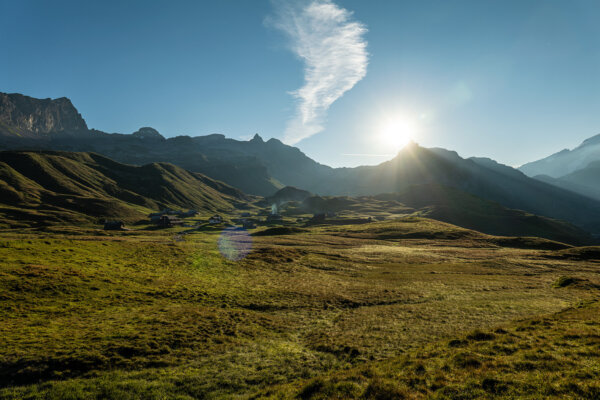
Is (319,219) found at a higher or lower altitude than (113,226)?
higher

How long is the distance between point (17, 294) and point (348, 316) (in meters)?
35.9

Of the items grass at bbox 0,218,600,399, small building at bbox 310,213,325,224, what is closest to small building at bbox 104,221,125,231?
grass at bbox 0,218,600,399

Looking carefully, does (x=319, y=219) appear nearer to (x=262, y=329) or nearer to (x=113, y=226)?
(x=113, y=226)

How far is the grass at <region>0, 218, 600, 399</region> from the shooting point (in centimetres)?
1453

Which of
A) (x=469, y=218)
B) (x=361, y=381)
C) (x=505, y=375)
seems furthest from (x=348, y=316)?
Answer: (x=469, y=218)

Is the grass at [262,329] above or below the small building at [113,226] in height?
above

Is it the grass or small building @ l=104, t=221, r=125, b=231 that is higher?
the grass

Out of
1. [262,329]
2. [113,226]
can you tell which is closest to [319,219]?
[113,226]

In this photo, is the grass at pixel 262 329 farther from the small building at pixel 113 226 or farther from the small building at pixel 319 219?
the small building at pixel 319 219

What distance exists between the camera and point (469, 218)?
19388 centimetres

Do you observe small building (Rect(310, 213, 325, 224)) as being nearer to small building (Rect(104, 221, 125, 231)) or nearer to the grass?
small building (Rect(104, 221, 125, 231))

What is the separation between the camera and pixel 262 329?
25.0 m

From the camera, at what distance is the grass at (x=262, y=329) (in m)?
14.5

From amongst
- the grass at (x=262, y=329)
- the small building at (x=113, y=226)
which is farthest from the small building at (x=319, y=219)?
the grass at (x=262, y=329)
